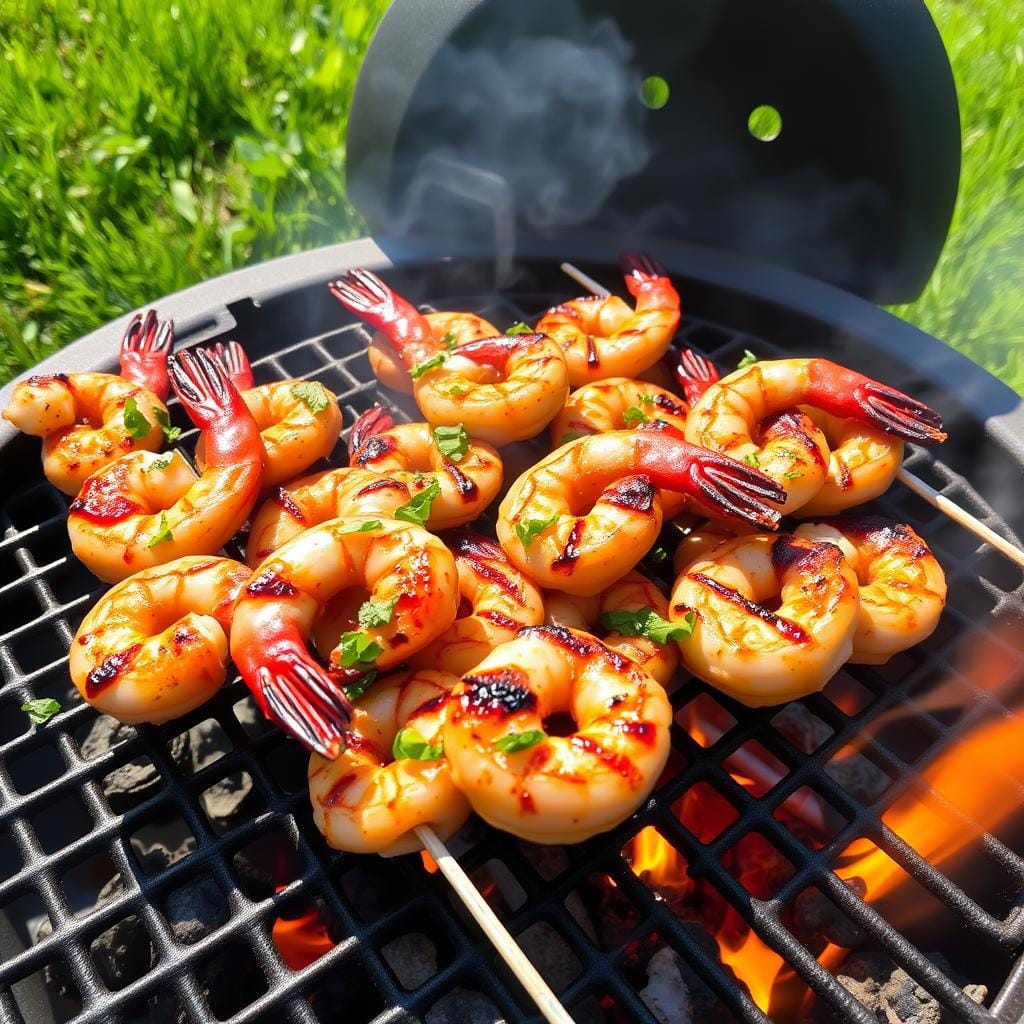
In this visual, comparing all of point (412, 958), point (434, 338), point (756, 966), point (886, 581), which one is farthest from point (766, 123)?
point (412, 958)

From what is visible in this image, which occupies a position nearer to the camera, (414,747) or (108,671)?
(414,747)

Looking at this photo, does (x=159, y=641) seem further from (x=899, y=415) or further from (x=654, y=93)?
(x=654, y=93)

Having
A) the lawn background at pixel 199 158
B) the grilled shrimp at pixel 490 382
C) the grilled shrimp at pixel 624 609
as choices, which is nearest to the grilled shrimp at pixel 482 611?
the grilled shrimp at pixel 624 609

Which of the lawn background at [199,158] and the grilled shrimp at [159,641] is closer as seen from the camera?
the grilled shrimp at [159,641]

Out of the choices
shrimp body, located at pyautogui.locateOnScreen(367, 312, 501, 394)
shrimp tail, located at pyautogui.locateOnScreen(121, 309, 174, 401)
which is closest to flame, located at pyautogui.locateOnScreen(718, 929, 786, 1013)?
shrimp body, located at pyautogui.locateOnScreen(367, 312, 501, 394)

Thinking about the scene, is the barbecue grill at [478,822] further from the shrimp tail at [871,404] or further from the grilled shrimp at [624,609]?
the shrimp tail at [871,404]

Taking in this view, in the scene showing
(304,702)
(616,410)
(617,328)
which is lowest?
(304,702)
